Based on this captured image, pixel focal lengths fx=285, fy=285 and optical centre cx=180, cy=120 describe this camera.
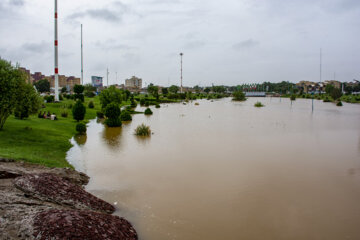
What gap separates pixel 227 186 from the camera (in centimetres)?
1078

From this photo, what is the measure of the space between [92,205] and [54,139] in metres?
9.97

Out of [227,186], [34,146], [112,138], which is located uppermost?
[34,146]

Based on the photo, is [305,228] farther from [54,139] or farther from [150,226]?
[54,139]

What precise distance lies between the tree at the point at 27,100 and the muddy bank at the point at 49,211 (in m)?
8.33

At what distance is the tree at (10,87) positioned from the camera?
15602 millimetres

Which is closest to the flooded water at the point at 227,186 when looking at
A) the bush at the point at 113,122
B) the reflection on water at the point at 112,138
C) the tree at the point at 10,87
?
the reflection on water at the point at 112,138

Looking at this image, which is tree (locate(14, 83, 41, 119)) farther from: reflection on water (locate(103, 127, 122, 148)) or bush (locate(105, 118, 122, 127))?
bush (locate(105, 118, 122, 127))

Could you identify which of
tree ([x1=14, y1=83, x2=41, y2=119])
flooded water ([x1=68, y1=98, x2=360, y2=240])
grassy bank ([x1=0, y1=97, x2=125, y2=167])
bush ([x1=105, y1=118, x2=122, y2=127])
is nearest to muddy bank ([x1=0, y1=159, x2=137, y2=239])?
flooded water ([x1=68, y1=98, x2=360, y2=240])

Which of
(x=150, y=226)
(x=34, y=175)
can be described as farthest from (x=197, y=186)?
(x=34, y=175)

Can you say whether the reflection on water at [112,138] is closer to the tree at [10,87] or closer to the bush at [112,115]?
the bush at [112,115]

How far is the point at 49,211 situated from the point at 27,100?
43.7ft

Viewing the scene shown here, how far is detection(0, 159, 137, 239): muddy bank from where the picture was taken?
555 centimetres

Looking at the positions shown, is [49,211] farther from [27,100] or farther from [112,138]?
[112,138]

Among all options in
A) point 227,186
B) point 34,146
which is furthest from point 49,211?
point 34,146
